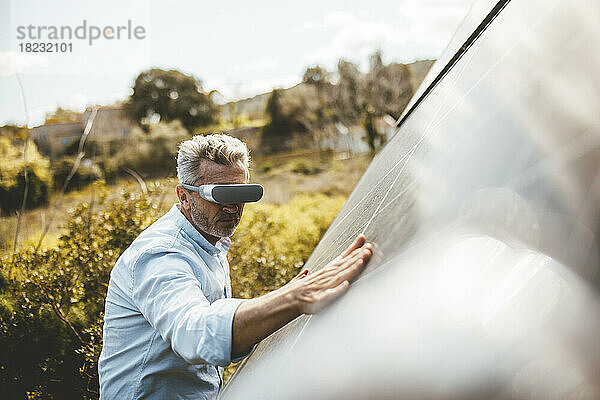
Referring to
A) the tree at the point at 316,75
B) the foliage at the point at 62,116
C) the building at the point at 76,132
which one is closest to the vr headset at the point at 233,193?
the building at the point at 76,132

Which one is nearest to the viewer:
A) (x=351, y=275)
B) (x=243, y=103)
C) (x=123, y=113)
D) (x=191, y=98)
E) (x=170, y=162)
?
(x=351, y=275)

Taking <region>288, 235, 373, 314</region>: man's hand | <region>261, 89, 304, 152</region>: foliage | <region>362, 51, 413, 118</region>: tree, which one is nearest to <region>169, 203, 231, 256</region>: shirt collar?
<region>288, 235, 373, 314</region>: man's hand

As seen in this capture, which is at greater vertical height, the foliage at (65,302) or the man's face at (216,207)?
the man's face at (216,207)

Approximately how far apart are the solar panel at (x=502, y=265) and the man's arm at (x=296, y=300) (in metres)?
0.10

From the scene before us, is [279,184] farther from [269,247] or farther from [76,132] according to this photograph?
[269,247]

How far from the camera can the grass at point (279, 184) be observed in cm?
499

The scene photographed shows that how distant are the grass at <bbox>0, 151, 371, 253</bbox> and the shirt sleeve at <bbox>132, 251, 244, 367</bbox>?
316cm

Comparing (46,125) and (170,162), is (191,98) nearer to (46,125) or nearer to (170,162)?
(170,162)

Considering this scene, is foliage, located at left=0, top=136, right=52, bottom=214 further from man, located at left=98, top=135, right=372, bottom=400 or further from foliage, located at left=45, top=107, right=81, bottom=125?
man, located at left=98, top=135, right=372, bottom=400

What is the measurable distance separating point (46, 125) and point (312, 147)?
11.0 metres

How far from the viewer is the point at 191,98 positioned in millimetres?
18297

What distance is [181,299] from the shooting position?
1471mm

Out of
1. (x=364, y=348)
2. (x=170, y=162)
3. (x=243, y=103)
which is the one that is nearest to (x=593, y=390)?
(x=364, y=348)

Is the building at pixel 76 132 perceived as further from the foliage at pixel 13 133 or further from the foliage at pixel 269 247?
the foliage at pixel 269 247
